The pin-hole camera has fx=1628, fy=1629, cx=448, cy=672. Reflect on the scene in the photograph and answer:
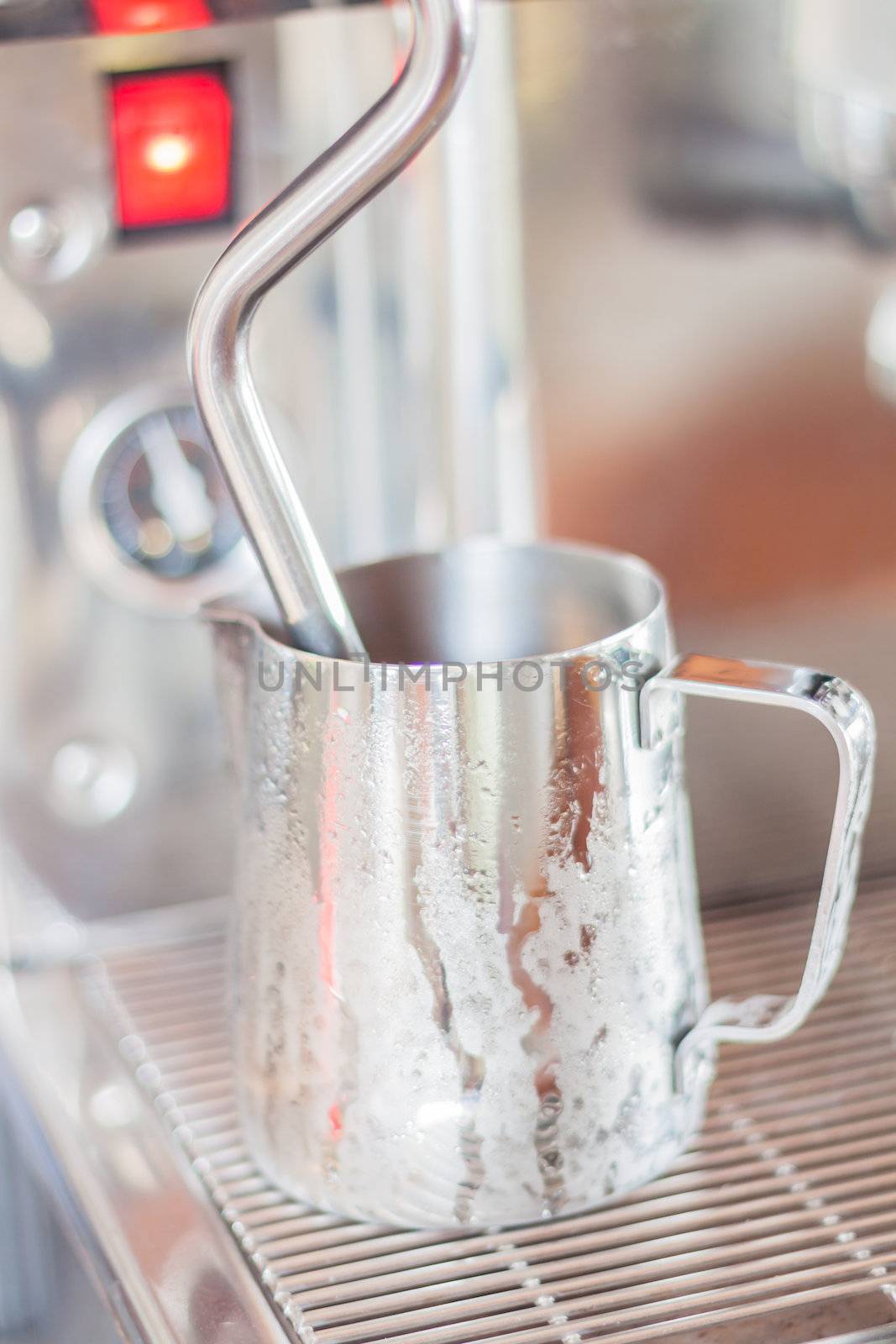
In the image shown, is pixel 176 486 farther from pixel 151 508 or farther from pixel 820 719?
pixel 820 719

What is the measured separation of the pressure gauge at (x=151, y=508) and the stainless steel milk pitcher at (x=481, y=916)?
13 cm

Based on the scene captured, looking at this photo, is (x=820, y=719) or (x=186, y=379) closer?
(x=820, y=719)

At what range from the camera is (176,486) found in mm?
559

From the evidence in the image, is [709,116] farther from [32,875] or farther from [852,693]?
[32,875]

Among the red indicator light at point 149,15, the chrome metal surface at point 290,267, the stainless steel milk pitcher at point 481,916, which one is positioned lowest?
the stainless steel milk pitcher at point 481,916

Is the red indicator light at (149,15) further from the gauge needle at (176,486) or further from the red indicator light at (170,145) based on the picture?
the gauge needle at (176,486)

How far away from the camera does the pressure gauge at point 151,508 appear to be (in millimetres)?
551

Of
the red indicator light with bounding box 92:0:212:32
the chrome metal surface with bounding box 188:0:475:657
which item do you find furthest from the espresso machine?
the chrome metal surface with bounding box 188:0:475:657

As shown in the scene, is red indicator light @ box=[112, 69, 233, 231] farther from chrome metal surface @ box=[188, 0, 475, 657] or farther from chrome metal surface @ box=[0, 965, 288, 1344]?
chrome metal surface @ box=[0, 965, 288, 1344]

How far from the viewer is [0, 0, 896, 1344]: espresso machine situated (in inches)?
20.1

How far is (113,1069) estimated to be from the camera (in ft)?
1.64

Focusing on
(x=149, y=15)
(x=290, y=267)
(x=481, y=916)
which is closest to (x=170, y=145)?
(x=149, y=15)

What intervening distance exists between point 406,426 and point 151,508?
9cm

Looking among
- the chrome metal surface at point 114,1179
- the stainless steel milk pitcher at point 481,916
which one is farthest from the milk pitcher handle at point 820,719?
the chrome metal surface at point 114,1179
